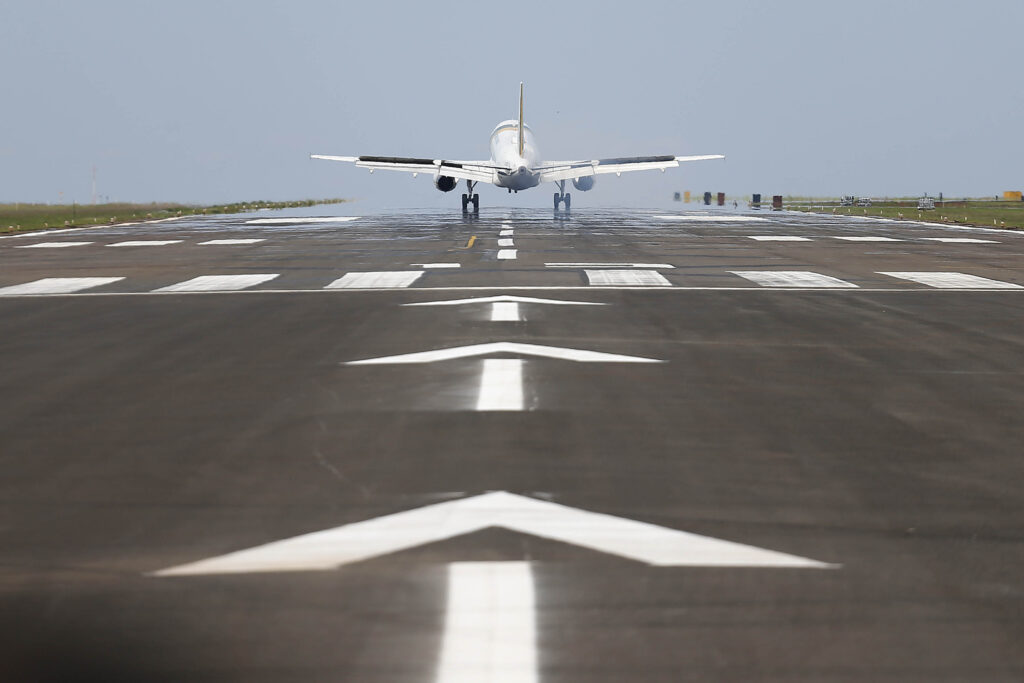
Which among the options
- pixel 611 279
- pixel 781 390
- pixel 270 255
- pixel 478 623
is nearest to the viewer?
pixel 478 623

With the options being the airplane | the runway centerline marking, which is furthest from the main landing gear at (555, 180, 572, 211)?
the runway centerline marking

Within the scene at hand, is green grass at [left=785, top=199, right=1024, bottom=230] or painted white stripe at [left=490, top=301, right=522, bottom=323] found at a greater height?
painted white stripe at [left=490, top=301, right=522, bottom=323]

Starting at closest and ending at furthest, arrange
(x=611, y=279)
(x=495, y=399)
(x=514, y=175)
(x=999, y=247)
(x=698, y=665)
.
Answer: (x=698, y=665) < (x=495, y=399) < (x=611, y=279) < (x=999, y=247) < (x=514, y=175)

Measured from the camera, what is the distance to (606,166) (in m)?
75.8

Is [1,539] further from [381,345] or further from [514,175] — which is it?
[514,175]

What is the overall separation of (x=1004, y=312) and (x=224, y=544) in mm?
12722

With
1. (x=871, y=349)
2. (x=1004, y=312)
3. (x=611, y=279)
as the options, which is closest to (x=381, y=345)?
(x=871, y=349)

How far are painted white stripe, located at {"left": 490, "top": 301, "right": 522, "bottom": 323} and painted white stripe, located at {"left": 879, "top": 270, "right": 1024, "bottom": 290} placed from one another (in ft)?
24.1

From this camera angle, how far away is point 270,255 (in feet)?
98.9

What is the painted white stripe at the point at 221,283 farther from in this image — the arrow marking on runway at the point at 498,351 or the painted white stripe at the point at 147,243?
the painted white stripe at the point at 147,243

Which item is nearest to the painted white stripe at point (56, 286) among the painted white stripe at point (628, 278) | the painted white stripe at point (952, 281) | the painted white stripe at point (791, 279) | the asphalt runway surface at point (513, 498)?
the asphalt runway surface at point (513, 498)

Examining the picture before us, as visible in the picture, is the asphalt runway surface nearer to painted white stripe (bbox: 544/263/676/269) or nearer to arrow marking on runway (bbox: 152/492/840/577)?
arrow marking on runway (bbox: 152/492/840/577)

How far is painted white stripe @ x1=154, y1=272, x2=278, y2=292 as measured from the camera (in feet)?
65.5

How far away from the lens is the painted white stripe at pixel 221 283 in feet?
65.5
